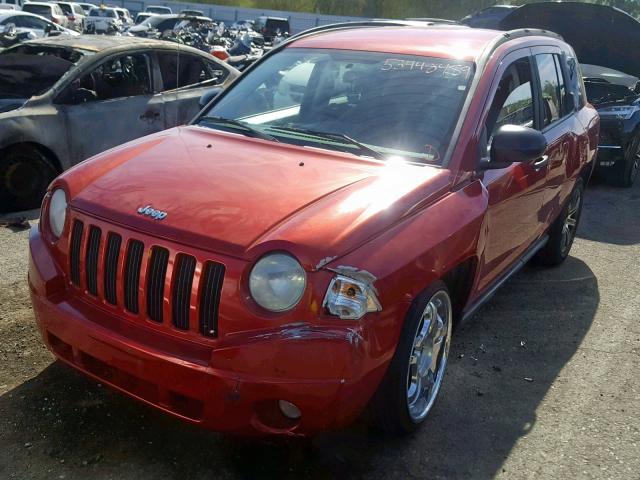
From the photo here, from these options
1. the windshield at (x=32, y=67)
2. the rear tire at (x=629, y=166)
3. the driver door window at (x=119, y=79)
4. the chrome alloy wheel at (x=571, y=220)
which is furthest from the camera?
the rear tire at (x=629, y=166)

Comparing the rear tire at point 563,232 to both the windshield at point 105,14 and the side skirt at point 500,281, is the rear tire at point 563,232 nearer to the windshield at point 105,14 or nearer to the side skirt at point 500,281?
the side skirt at point 500,281

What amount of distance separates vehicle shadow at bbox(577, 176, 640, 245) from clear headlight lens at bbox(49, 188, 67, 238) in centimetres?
529

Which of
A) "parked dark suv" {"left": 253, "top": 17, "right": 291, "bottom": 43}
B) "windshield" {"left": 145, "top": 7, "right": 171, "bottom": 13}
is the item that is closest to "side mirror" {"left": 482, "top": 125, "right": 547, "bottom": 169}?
"parked dark suv" {"left": 253, "top": 17, "right": 291, "bottom": 43}

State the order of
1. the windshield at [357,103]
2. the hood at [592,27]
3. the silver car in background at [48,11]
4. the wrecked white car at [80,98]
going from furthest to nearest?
1. the silver car in background at [48,11]
2. the hood at [592,27]
3. the wrecked white car at [80,98]
4. the windshield at [357,103]

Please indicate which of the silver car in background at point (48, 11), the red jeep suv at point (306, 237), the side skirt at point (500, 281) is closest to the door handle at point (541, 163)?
the red jeep suv at point (306, 237)

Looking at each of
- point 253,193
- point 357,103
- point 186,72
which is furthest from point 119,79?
point 253,193

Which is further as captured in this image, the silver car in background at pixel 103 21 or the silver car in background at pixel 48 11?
the silver car in background at pixel 48 11

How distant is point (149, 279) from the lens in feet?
8.86

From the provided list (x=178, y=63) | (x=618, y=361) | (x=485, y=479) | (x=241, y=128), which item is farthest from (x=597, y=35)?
(x=485, y=479)

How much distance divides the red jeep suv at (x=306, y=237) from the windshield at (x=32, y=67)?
3550 millimetres

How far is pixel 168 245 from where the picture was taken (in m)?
2.67

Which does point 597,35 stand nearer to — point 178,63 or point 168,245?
point 178,63

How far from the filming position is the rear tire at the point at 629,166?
28.4ft

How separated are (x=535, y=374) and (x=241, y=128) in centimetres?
224
